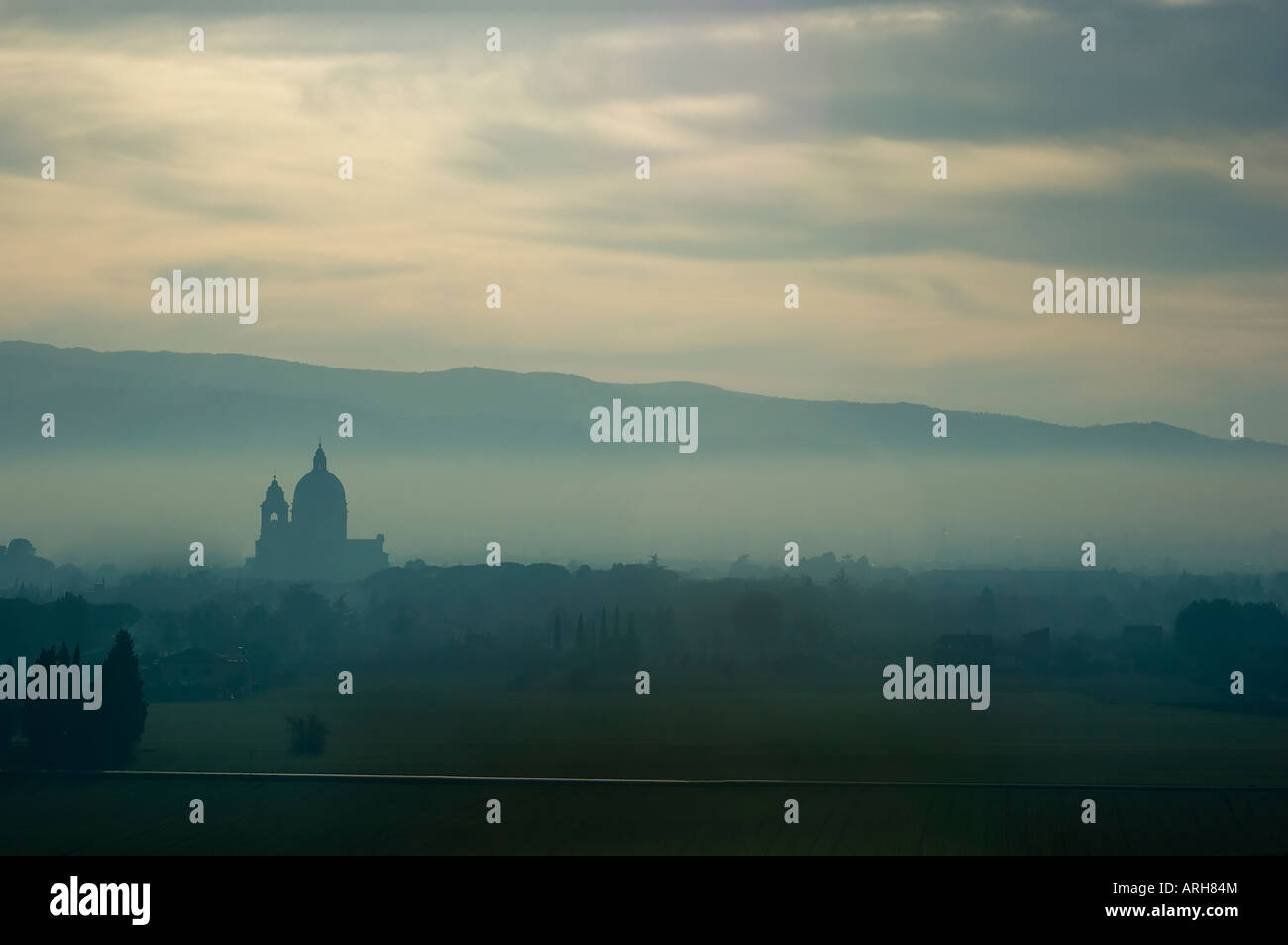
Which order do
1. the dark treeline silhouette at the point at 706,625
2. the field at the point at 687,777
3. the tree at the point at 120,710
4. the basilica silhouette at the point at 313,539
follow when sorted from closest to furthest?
the field at the point at 687,777
the tree at the point at 120,710
the dark treeline silhouette at the point at 706,625
the basilica silhouette at the point at 313,539

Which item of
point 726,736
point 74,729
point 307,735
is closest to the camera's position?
point 74,729

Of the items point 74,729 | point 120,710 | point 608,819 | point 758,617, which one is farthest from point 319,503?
point 608,819

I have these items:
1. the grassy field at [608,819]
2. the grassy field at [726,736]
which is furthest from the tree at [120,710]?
the grassy field at [608,819]

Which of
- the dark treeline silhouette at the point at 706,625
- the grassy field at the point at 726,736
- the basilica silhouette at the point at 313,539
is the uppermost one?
the basilica silhouette at the point at 313,539

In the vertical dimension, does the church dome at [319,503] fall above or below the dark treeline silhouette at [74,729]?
above

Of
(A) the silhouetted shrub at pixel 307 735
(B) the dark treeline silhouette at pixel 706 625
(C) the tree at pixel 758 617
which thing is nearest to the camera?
(A) the silhouetted shrub at pixel 307 735

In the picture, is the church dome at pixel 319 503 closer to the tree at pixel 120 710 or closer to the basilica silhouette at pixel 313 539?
the basilica silhouette at pixel 313 539

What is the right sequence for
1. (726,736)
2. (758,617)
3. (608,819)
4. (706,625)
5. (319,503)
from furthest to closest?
(319,503) < (758,617) < (706,625) < (726,736) < (608,819)

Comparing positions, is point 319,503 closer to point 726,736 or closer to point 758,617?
point 758,617
